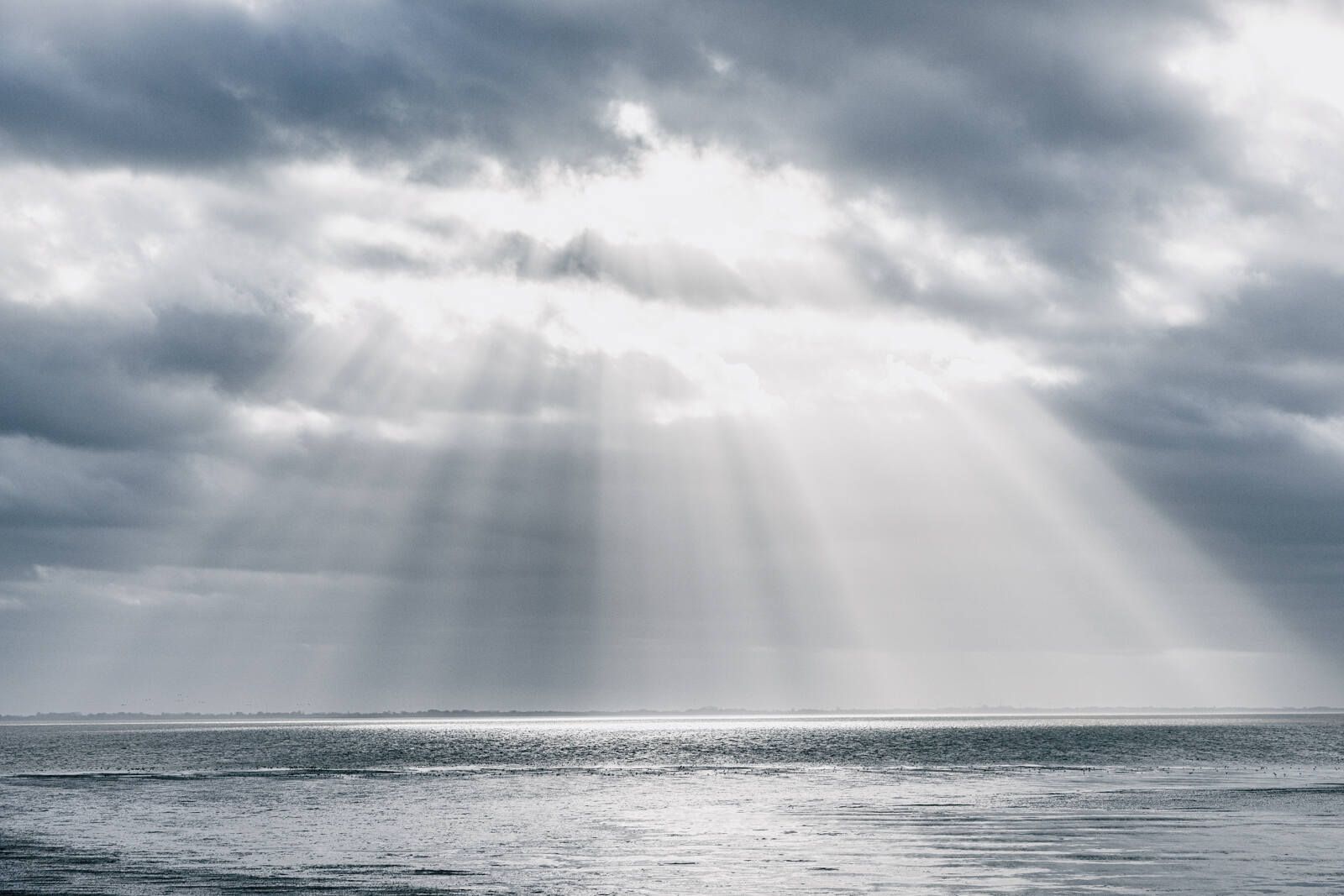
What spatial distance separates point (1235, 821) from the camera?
71.1 m

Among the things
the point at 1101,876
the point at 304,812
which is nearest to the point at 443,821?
the point at 304,812

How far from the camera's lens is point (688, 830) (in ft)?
231

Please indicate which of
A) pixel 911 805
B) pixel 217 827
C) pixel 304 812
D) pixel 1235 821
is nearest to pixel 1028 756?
pixel 911 805

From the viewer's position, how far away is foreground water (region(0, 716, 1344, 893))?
165 feet

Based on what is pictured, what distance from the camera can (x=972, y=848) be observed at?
193 ft

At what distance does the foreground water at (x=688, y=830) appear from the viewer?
50406mm

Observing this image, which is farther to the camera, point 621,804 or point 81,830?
point 621,804

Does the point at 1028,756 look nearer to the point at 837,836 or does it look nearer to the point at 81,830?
the point at 837,836

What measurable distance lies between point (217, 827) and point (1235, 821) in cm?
5369

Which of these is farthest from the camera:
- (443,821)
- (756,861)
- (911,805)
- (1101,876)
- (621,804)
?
(621,804)

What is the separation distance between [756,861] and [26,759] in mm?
151644

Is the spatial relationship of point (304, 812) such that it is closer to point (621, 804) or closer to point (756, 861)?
point (621, 804)

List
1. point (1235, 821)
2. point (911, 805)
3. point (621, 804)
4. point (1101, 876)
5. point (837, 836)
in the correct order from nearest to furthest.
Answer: point (1101, 876) → point (837, 836) → point (1235, 821) → point (911, 805) → point (621, 804)

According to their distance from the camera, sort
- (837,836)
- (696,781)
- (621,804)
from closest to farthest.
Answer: (837,836) → (621,804) → (696,781)
